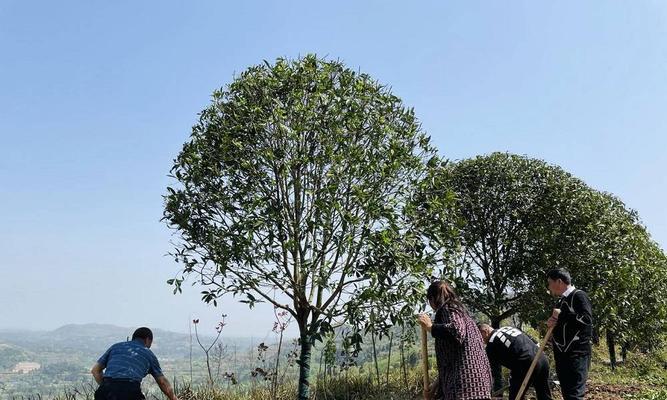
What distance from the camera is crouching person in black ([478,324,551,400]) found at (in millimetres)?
5320

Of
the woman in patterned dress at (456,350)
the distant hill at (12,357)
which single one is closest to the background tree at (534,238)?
the woman in patterned dress at (456,350)

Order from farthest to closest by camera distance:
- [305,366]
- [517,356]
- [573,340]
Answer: [305,366] → [517,356] → [573,340]

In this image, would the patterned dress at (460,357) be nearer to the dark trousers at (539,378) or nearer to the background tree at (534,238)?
the dark trousers at (539,378)

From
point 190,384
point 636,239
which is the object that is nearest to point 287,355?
point 190,384

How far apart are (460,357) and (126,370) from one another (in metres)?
3.15

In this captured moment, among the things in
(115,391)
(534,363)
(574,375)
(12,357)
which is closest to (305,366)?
(115,391)

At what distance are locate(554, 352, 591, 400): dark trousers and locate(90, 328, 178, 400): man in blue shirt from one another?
3.87 metres

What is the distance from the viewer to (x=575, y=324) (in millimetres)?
4930

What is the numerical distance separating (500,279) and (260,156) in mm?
5417

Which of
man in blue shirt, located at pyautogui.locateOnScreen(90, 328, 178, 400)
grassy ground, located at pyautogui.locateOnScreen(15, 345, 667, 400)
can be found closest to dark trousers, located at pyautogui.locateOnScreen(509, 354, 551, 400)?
man in blue shirt, located at pyautogui.locateOnScreen(90, 328, 178, 400)

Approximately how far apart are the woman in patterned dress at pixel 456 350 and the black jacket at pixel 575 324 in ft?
4.50

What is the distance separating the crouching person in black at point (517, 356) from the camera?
17.5 feet

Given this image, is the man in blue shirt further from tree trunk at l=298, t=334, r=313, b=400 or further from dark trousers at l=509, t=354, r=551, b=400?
dark trousers at l=509, t=354, r=551, b=400

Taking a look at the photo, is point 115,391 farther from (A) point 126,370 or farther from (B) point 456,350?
(B) point 456,350
